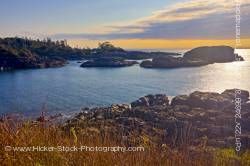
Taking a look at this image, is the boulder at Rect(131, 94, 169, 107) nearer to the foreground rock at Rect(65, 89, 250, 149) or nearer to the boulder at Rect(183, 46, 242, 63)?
the foreground rock at Rect(65, 89, 250, 149)

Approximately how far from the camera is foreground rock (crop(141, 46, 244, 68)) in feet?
399

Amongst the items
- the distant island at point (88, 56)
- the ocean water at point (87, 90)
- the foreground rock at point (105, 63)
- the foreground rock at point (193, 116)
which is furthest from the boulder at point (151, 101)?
the foreground rock at point (105, 63)

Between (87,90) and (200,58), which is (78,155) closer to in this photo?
(87,90)

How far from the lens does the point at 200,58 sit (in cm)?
13450

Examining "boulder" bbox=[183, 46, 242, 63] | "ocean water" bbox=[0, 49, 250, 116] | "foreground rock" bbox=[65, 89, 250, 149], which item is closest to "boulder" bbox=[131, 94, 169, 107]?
"foreground rock" bbox=[65, 89, 250, 149]

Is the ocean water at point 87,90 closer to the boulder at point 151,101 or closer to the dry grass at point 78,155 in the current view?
the boulder at point 151,101

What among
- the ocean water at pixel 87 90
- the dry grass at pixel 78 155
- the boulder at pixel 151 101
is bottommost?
the ocean water at pixel 87 90

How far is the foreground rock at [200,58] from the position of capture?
122 m

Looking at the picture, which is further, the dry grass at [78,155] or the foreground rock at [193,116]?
the foreground rock at [193,116]

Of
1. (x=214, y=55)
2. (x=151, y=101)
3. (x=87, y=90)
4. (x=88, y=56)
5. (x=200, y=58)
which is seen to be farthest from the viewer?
(x=88, y=56)

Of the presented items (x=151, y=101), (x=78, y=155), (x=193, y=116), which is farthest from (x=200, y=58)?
(x=78, y=155)

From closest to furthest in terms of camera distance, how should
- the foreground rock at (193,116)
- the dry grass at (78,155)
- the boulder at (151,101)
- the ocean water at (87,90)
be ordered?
the dry grass at (78,155) < the foreground rock at (193,116) < the boulder at (151,101) < the ocean water at (87,90)

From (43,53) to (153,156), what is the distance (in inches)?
5779

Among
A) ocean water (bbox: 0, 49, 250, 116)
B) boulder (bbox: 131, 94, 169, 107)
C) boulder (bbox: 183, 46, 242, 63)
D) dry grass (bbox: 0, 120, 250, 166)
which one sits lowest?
ocean water (bbox: 0, 49, 250, 116)
